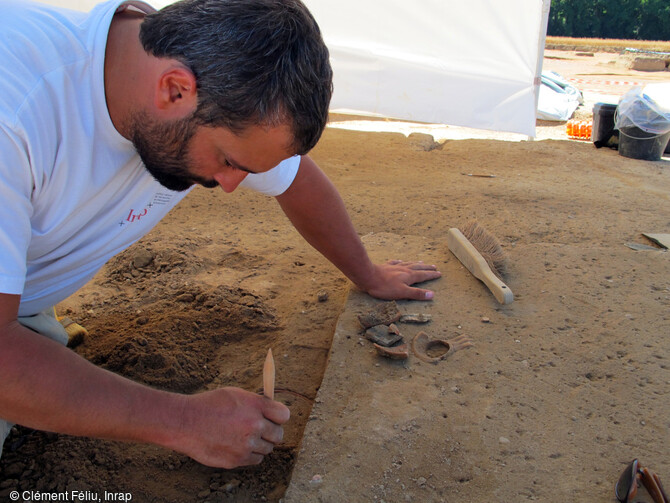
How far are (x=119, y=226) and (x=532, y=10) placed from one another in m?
4.12

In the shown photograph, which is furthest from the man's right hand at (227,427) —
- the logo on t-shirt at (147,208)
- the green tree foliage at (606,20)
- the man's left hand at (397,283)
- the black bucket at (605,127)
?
the green tree foliage at (606,20)

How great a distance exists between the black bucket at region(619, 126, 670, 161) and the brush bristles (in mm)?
3301

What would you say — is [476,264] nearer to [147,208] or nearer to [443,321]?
[443,321]

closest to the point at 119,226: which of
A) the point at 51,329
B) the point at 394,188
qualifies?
the point at 51,329

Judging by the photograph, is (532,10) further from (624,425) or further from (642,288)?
(624,425)

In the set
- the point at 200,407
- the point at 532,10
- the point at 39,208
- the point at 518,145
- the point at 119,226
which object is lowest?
the point at 518,145

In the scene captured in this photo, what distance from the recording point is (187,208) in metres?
3.65

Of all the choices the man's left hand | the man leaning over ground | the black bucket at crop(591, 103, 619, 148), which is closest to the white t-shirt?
the man leaning over ground

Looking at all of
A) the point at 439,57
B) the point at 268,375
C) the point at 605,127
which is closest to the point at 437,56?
the point at 439,57

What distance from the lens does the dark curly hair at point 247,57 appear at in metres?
1.22

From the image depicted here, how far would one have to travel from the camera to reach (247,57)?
121 cm

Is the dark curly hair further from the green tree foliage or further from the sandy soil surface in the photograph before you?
the green tree foliage

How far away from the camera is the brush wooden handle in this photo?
2139 millimetres

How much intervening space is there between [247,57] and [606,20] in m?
23.9
